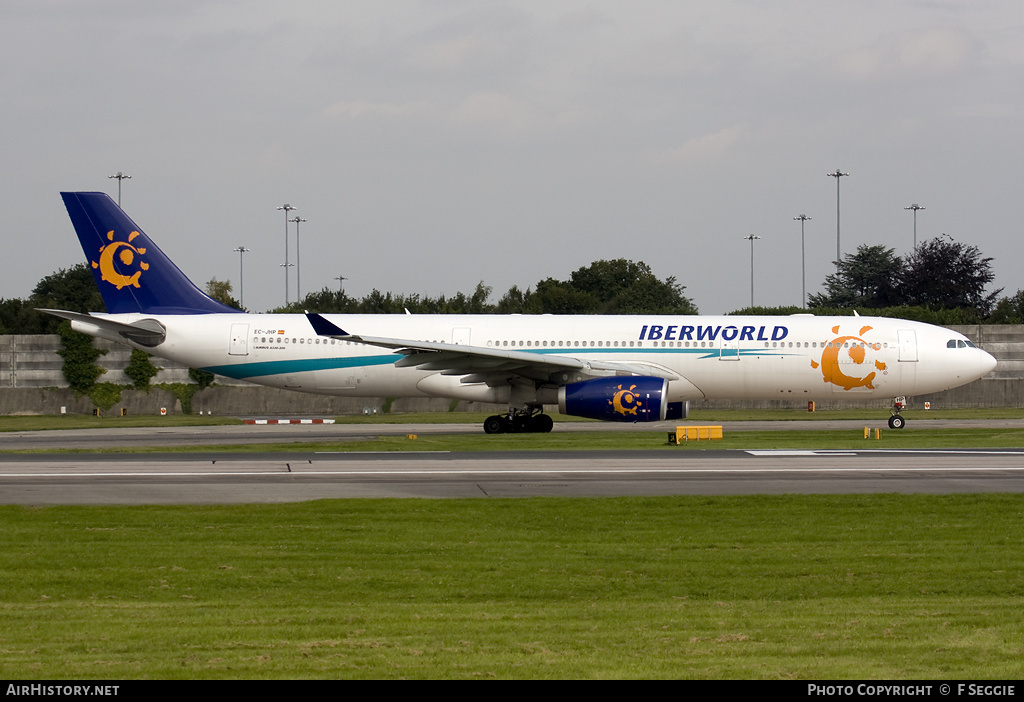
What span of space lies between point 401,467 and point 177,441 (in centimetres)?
1072

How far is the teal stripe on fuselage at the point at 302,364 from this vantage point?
3066 centimetres

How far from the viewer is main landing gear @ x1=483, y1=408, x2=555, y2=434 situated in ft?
98.9

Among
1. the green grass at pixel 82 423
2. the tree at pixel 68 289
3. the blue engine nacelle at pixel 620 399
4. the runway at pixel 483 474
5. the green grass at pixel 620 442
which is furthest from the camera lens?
the tree at pixel 68 289

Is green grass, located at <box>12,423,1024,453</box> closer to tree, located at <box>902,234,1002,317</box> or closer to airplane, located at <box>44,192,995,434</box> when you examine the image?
airplane, located at <box>44,192,995,434</box>

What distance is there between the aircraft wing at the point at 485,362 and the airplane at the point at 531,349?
0.23 ft

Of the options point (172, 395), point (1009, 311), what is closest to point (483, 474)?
point (172, 395)

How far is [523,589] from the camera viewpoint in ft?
33.0

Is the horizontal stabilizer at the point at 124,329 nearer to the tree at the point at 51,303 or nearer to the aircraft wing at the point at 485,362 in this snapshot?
the aircraft wing at the point at 485,362

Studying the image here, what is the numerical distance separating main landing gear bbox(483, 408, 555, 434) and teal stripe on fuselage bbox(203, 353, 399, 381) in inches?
134

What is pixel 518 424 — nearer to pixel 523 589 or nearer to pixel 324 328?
pixel 324 328

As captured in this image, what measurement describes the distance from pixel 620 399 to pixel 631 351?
3125mm

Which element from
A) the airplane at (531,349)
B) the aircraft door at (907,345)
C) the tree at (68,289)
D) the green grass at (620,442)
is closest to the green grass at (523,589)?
the green grass at (620,442)

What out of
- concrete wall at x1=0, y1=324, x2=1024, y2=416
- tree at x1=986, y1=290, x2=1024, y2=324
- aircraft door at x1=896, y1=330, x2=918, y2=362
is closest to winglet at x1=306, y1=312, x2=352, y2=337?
aircraft door at x1=896, y1=330, x2=918, y2=362

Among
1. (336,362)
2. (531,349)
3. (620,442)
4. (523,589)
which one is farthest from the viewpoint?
(336,362)
